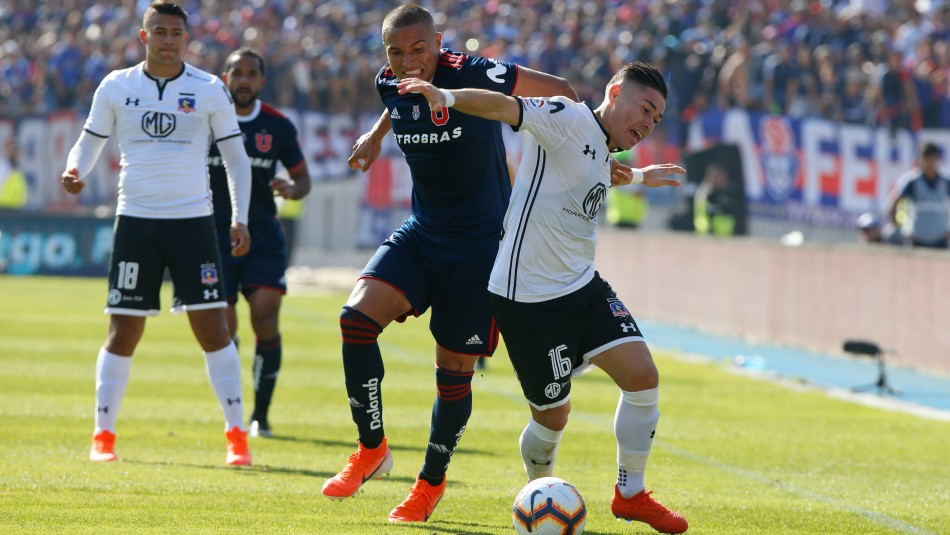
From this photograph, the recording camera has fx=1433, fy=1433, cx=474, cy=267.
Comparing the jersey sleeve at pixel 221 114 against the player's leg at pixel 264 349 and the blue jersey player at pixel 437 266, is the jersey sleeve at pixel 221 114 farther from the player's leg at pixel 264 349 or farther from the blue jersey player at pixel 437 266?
the player's leg at pixel 264 349

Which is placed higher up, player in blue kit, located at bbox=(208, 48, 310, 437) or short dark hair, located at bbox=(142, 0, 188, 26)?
short dark hair, located at bbox=(142, 0, 188, 26)

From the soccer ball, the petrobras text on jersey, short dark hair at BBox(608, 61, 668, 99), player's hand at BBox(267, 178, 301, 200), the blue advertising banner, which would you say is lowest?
the blue advertising banner

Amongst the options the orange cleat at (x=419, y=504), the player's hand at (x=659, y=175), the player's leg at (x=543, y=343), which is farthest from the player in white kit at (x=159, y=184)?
the player's hand at (x=659, y=175)

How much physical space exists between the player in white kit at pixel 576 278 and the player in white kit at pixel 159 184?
2540 mm

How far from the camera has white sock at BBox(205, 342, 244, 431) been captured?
8.41m

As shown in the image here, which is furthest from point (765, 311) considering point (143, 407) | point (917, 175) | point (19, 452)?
point (19, 452)

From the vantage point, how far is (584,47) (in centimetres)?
2950

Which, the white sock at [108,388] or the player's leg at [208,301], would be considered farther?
the white sock at [108,388]

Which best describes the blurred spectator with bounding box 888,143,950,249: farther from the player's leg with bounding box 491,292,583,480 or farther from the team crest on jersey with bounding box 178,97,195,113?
the player's leg with bounding box 491,292,583,480

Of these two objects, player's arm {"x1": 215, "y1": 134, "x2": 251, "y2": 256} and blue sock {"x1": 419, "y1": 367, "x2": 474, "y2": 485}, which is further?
player's arm {"x1": 215, "y1": 134, "x2": 251, "y2": 256}

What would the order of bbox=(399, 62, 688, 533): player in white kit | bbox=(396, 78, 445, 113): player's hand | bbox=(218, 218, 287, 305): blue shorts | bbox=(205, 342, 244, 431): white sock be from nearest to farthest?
bbox=(396, 78, 445, 113): player's hand → bbox=(399, 62, 688, 533): player in white kit → bbox=(205, 342, 244, 431): white sock → bbox=(218, 218, 287, 305): blue shorts

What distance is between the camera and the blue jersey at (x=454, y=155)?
→ 6.58 m

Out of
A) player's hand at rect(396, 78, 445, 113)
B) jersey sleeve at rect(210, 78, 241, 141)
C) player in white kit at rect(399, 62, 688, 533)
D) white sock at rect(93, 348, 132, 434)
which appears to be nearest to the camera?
player's hand at rect(396, 78, 445, 113)

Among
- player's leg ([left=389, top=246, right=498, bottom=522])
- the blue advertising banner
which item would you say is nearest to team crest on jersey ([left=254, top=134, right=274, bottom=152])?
player's leg ([left=389, top=246, right=498, bottom=522])
